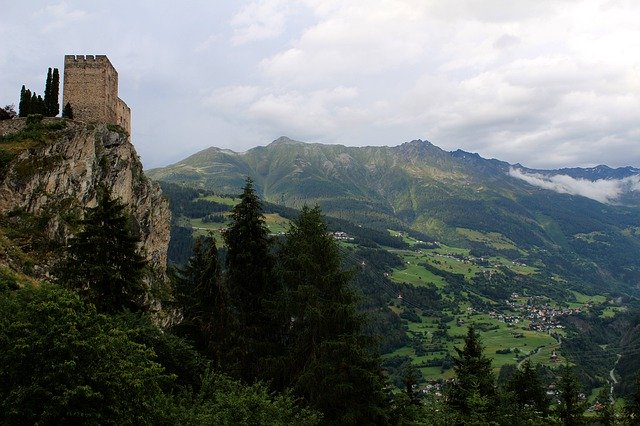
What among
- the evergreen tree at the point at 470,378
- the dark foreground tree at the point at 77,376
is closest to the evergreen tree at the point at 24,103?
the dark foreground tree at the point at 77,376

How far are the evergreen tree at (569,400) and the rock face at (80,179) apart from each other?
32.3 m

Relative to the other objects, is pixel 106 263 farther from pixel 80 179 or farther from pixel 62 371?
pixel 80 179

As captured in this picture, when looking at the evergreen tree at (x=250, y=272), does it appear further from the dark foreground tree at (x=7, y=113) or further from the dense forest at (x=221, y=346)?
the dark foreground tree at (x=7, y=113)

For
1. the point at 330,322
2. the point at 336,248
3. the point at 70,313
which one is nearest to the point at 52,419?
the point at 70,313

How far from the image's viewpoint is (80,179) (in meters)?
50.5

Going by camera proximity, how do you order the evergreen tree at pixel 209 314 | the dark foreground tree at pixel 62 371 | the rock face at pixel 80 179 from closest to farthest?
the dark foreground tree at pixel 62 371
the evergreen tree at pixel 209 314
the rock face at pixel 80 179

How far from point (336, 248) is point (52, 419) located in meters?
16.2

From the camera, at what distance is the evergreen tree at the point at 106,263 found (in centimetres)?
2406

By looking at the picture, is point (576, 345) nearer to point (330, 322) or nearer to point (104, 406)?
point (330, 322)

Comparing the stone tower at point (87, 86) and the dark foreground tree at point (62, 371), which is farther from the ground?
the stone tower at point (87, 86)

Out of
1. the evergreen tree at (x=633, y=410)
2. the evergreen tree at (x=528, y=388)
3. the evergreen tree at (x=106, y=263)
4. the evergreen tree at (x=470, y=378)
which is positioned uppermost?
the evergreen tree at (x=106, y=263)

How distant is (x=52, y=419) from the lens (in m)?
14.0

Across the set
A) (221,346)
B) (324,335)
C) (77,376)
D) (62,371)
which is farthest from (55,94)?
(62,371)

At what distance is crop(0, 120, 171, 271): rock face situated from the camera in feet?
142
